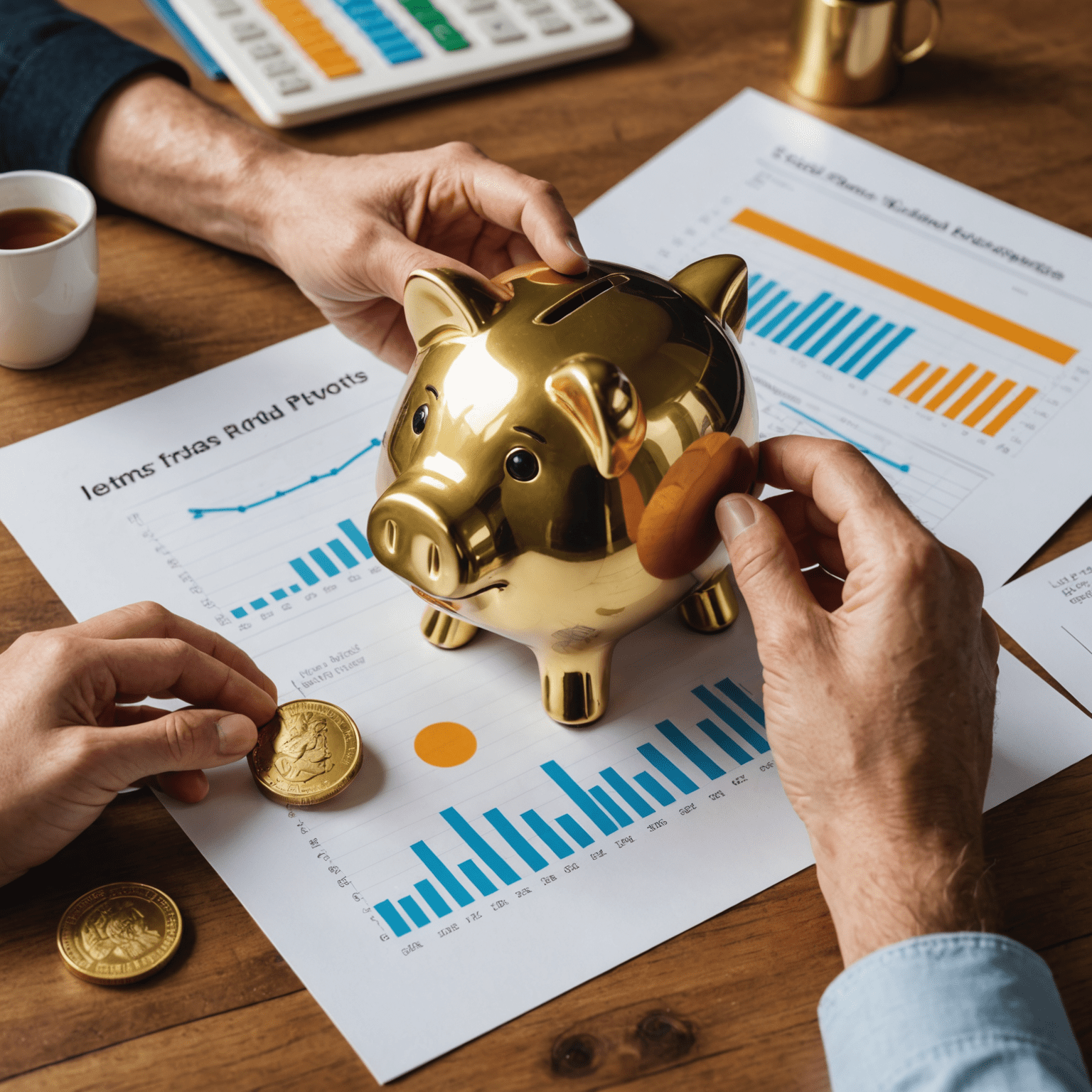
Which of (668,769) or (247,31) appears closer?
(668,769)

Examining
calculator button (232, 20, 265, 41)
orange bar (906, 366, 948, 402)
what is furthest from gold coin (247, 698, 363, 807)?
calculator button (232, 20, 265, 41)

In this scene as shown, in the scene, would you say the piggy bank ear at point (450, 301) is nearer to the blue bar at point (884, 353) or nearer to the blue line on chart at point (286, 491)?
the blue line on chart at point (286, 491)

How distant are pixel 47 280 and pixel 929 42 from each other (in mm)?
951

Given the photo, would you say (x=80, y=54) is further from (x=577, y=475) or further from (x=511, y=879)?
(x=511, y=879)

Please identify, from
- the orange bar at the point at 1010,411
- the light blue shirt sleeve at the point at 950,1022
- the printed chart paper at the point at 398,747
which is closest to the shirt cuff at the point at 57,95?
the printed chart paper at the point at 398,747

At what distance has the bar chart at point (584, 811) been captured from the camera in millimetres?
683

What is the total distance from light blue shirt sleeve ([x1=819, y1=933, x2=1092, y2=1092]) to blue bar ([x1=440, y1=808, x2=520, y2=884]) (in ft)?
0.65

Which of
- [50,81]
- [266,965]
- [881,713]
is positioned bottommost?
[266,965]

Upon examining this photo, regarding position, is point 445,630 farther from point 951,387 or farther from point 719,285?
point 951,387

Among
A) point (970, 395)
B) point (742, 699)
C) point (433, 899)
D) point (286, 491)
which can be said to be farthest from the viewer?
point (970, 395)

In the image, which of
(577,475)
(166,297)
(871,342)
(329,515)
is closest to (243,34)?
(166,297)

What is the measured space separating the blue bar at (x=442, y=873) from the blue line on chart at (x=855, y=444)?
0.48m

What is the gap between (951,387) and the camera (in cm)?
101

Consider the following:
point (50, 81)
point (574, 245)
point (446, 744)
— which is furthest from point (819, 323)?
point (50, 81)
